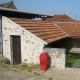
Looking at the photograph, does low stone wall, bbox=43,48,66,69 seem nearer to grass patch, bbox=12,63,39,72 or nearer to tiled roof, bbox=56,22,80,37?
grass patch, bbox=12,63,39,72

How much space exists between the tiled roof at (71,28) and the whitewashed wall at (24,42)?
7.64 m

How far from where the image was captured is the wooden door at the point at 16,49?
43.4 feet

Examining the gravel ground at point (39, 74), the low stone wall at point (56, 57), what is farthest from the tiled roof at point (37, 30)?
the gravel ground at point (39, 74)

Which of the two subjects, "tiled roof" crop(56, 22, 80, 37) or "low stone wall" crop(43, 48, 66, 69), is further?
"tiled roof" crop(56, 22, 80, 37)

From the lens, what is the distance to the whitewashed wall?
12.3m

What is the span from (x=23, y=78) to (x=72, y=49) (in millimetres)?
10897

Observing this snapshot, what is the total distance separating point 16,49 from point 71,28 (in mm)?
8955

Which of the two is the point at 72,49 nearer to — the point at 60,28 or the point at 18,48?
the point at 60,28

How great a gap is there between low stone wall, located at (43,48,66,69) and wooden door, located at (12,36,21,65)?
8.42 ft

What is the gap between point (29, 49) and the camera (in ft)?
41.0

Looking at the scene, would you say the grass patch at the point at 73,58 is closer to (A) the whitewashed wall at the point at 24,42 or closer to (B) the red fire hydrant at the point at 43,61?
(A) the whitewashed wall at the point at 24,42

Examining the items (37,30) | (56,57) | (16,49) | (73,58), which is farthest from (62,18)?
(56,57)

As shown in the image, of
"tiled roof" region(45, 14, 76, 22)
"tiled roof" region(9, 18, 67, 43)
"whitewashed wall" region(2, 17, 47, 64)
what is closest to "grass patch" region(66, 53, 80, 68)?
"tiled roof" region(9, 18, 67, 43)

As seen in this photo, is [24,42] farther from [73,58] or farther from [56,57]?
[73,58]
